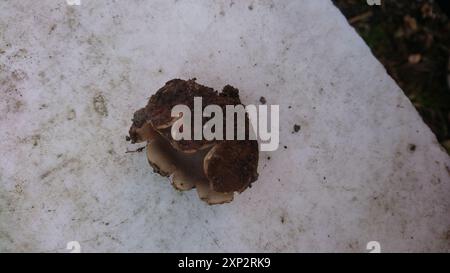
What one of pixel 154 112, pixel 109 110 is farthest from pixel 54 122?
pixel 154 112

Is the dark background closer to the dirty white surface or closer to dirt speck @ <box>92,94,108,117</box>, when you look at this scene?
the dirty white surface

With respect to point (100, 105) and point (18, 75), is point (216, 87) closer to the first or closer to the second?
point (100, 105)

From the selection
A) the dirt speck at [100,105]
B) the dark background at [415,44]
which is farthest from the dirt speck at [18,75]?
the dark background at [415,44]

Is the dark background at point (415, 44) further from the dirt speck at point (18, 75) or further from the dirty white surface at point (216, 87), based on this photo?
the dirt speck at point (18, 75)

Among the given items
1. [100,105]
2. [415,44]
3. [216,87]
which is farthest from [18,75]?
[415,44]

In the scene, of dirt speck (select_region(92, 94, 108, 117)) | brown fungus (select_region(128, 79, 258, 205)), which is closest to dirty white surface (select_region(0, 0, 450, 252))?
dirt speck (select_region(92, 94, 108, 117))
